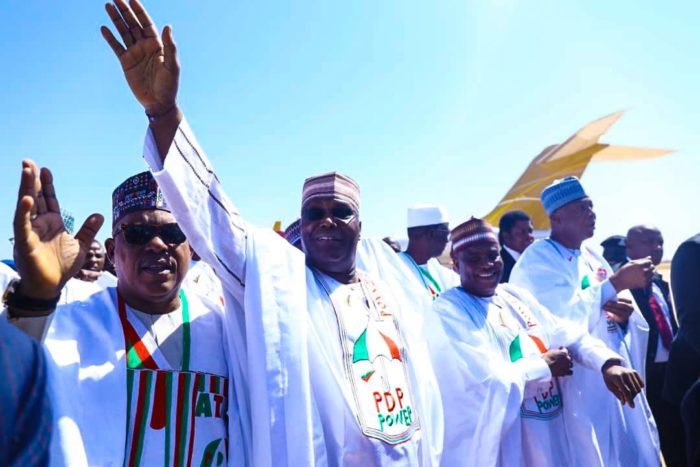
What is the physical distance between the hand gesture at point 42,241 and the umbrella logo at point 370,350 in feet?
4.05

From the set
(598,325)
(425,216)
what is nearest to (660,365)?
(598,325)

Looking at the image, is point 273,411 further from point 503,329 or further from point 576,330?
point 576,330

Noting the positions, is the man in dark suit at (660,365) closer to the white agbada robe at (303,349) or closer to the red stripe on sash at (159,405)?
the white agbada robe at (303,349)

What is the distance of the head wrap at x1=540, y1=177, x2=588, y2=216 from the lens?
16.0 ft

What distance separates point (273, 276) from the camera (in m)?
2.15

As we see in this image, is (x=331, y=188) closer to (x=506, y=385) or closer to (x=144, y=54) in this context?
(x=144, y=54)

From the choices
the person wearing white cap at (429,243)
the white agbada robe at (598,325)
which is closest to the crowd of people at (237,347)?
the white agbada robe at (598,325)

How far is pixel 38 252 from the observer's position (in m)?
1.67

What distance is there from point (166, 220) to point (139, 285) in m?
0.30

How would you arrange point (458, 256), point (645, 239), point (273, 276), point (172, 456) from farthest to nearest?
point (645, 239) → point (458, 256) → point (273, 276) → point (172, 456)

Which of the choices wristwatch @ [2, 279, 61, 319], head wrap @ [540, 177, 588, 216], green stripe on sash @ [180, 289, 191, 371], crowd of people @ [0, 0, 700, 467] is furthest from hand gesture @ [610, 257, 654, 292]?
wristwatch @ [2, 279, 61, 319]

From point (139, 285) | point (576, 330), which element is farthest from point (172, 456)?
point (576, 330)

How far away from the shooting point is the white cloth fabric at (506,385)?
3.00 metres

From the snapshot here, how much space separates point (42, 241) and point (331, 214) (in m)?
1.37
